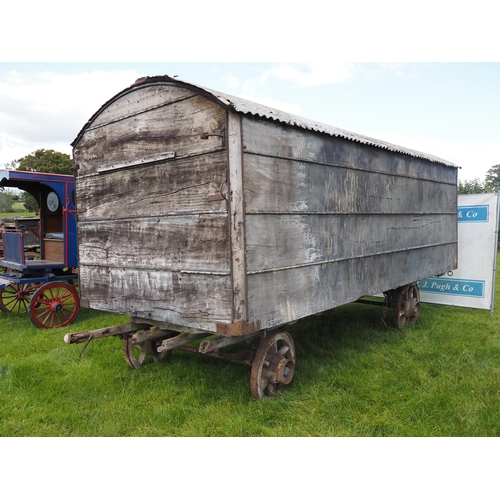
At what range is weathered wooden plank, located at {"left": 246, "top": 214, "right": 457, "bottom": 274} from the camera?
13.9ft

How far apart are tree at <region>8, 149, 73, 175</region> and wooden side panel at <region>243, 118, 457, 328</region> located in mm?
28055

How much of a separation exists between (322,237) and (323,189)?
0.55 meters

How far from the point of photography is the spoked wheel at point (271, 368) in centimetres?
468

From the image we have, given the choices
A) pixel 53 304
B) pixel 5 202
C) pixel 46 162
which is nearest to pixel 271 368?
pixel 53 304

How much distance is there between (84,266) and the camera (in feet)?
18.5

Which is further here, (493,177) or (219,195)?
(493,177)

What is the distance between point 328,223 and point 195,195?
1.72m

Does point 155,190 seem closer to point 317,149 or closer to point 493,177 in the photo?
point 317,149

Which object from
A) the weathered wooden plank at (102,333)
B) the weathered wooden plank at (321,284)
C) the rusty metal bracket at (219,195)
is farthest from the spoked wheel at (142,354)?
the rusty metal bracket at (219,195)

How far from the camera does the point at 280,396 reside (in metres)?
4.84

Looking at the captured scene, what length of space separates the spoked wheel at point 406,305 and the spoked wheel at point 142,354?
157 inches

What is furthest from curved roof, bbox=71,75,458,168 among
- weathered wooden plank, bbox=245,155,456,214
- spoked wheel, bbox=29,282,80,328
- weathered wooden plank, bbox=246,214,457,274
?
spoked wheel, bbox=29,282,80,328

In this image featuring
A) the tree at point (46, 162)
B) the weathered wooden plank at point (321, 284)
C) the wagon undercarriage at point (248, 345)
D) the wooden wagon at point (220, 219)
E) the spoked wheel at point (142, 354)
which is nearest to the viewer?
the wooden wagon at point (220, 219)

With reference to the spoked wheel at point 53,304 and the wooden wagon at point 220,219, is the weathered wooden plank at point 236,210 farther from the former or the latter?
the spoked wheel at point 53,304
